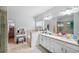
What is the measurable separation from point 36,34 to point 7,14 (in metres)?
0.66

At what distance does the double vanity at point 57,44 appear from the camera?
6.66 ft

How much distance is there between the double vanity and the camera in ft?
6.66

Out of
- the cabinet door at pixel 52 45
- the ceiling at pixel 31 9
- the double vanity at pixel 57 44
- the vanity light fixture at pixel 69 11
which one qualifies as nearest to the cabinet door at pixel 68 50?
the double vanity at pixel 57 44

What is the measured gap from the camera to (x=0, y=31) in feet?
6.88

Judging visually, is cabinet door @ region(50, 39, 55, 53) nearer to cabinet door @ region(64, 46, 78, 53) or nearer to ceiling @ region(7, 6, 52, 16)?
cabinet door @ region(64, 46, 78, 53)

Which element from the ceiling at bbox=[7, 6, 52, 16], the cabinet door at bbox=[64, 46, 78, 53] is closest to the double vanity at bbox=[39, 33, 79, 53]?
the cabinet door at bbox=[64, 46, 78, 53]

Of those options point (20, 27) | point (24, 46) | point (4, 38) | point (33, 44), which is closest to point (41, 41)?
point (33, 44)

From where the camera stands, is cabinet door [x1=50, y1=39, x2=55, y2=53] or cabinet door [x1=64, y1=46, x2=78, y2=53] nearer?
cabinet door [x1=64, y1=46, x2=78, y2=53]

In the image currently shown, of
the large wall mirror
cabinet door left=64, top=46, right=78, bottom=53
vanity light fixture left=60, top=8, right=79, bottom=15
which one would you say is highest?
vanity light fixture left=60, top=8, right=79, bottom=15

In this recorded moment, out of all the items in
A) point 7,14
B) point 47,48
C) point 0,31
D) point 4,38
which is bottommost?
point 47,48

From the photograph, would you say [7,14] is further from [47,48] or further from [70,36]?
[70,36]

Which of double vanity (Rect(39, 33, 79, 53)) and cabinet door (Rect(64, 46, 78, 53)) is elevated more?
double vanity (Rect(39, 33, 79, 53))

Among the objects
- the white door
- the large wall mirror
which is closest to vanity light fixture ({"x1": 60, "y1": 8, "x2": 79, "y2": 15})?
the large wall mirror

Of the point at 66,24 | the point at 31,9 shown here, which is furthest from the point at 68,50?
the point at 31,9
